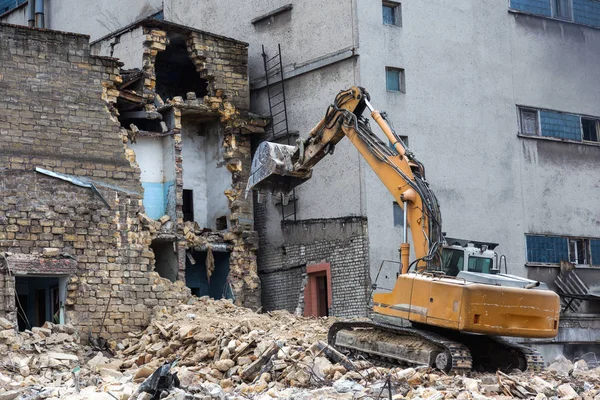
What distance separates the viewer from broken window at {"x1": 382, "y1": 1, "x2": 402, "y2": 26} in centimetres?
2620

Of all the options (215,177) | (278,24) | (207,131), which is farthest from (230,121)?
(278,24)

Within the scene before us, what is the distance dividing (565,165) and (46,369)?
1577 centimetres

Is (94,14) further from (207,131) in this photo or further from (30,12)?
(207,131)

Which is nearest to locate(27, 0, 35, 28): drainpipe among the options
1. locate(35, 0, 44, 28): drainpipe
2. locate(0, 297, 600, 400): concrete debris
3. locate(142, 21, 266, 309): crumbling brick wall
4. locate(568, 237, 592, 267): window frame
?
locate(35, 0, 44, 28): drainpipe

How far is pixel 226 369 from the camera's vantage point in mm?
17953

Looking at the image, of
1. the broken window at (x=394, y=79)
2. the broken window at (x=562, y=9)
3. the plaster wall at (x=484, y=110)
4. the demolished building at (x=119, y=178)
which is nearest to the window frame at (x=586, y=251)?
the plaster wall at (x=484, y=110)

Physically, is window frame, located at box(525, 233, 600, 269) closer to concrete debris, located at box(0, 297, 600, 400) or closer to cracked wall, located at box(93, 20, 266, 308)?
cracked wall, located at box(93, 20, 266, 308)

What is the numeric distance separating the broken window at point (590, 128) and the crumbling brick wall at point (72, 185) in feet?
42.2

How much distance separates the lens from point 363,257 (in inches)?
969

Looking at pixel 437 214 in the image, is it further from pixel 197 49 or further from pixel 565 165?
pixel 565 165

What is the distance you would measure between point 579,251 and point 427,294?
44.8 ft

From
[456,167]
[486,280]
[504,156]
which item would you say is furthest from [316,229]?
[486,280]

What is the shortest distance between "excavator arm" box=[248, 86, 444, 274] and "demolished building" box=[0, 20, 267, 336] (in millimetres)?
4482

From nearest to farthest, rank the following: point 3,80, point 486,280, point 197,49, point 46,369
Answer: point 486,280 → point 46,369 → point 3,80 → point 197,49
